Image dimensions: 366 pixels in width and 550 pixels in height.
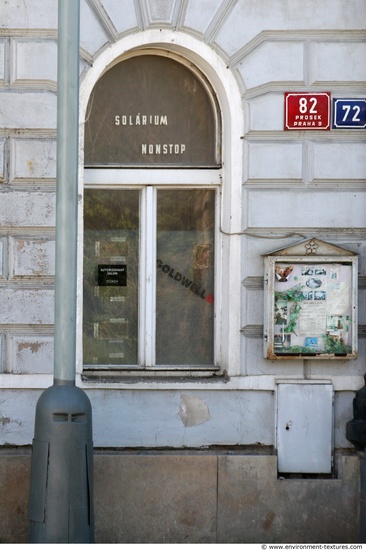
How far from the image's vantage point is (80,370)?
24.4 ft

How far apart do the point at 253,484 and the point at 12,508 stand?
1845 millimetres

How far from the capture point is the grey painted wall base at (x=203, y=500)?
23.8 ft

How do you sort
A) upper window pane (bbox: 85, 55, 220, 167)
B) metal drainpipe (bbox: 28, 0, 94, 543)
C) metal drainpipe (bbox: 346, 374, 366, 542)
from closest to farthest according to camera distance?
metal drainpipe (bbox: 28, 0, 94, 543)
metal drainpipe (bbox: 346, 374, 366, 542)
upper window pane (bbox: 85, 55, 220, 167)

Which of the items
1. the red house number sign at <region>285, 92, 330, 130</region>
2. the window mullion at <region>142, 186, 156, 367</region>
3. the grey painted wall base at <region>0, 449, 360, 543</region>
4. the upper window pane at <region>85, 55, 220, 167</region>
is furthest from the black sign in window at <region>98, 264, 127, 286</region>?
the red house number sign at <region>285, 92, 330, 130</region>

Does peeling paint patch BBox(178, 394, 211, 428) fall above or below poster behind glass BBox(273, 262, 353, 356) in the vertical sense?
below

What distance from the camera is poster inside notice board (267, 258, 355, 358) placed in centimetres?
736

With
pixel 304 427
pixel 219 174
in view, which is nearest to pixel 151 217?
pixel 219 174

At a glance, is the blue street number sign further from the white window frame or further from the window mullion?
the window mullion

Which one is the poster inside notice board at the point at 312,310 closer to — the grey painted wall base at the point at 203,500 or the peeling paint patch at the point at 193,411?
the peeling paint patch at the point at 193,411

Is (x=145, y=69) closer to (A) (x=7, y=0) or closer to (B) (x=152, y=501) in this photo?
(A) (x=7, y=0)

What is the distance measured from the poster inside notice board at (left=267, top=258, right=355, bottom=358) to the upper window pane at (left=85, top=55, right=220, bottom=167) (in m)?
1.15

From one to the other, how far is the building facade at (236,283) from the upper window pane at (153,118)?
8 cm

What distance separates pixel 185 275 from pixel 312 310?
1083 mm

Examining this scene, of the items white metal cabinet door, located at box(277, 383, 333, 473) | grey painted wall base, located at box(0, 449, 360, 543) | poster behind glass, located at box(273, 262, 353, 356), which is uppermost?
poster behind glass, located at box(273, 262, 353, 356)
